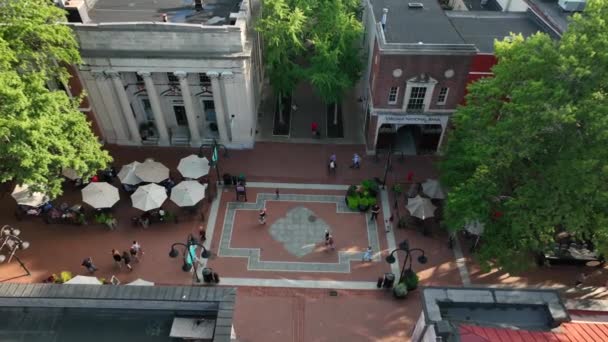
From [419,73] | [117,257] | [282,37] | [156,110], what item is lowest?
[117,257]

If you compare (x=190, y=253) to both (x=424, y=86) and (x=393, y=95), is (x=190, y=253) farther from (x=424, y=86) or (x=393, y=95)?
(x=424, y=86)

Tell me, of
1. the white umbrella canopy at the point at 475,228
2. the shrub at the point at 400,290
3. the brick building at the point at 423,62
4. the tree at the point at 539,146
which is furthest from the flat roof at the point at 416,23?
the shrub at the point at 400,290

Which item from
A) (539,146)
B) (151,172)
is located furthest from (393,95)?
(151,172)

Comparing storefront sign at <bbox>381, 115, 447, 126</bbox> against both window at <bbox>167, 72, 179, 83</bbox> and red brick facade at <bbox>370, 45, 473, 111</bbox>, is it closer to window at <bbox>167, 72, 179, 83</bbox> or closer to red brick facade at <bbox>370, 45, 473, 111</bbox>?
red brick facade at <bbox>370, 45, 473, 111</bbox>

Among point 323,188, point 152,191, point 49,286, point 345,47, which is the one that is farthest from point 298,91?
point 49,286

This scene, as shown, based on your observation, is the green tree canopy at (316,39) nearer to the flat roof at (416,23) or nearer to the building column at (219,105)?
the flat roof at (416,23)

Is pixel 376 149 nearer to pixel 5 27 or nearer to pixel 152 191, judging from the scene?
pixel 152 191
